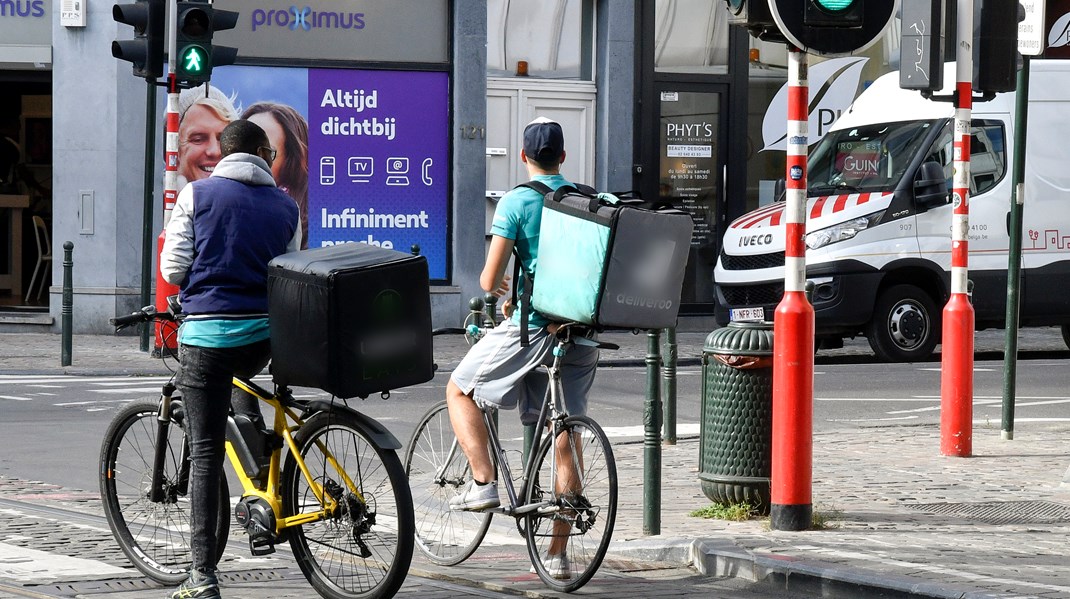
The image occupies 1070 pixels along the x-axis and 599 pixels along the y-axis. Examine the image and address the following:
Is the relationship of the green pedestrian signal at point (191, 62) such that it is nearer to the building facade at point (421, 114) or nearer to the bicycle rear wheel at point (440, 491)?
the building facade at point (421, 114)

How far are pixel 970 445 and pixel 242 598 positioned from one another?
205 inches

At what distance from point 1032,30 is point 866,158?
625 centimetres

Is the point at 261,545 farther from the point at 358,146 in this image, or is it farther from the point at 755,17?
the point at 358,146

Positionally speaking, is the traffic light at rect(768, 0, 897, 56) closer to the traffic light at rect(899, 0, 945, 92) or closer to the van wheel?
the traffic light at rect(899, 0, 945, 92)

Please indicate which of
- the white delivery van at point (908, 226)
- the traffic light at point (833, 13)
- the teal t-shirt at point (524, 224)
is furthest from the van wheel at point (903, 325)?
the teal t-shirt at point (524, 224)

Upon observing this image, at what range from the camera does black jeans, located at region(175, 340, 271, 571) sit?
5617 mm

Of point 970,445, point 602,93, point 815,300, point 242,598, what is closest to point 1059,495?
point 970,445

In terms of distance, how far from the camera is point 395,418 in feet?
38.3

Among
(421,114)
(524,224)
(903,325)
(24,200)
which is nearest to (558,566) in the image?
(524,224)

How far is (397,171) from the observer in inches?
786

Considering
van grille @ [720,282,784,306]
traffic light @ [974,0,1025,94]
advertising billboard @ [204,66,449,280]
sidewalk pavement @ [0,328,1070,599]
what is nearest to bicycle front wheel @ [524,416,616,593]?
sidewalk pavement @ [0,328,1070,599]

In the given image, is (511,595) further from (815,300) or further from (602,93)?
(602,93)

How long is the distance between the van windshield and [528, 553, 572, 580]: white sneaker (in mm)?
10692

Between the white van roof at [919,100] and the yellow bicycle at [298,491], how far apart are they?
11.6 m
